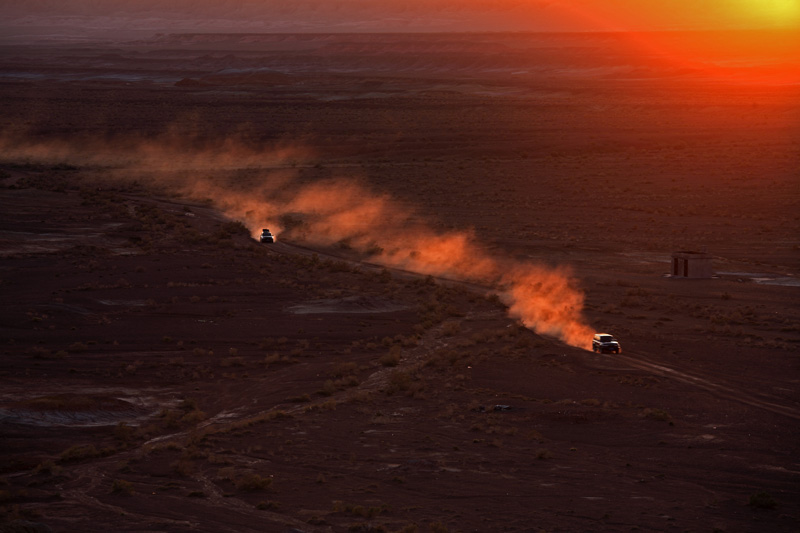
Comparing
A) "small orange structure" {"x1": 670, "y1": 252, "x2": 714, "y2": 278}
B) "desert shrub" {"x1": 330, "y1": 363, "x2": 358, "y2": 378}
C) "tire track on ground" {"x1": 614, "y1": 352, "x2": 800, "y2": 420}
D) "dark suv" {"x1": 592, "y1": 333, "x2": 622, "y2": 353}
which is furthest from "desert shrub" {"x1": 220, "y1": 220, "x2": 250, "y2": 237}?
"tire track on ground" {"x1": 614, "y1": 352, "x2": 800, "y2": 420}

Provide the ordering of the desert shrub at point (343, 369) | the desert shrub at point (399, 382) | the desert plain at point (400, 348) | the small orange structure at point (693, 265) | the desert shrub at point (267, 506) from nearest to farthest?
the desert shrub at point (267, 506) < the desert plain at point (400, 348) < the desert shrub at point (399, 382) < the desert shrub at point (343, 369) < the small orange structure at point (693, 265)

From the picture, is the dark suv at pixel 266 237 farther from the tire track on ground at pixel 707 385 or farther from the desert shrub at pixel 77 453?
the desert shrub at pixel 77 453

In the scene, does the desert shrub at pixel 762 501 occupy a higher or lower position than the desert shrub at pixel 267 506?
higher

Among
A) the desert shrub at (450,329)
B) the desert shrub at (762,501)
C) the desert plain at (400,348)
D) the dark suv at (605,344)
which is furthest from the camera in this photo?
the desert shrub at (450,329)

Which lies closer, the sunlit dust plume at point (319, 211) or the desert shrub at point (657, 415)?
the desert shrub at point (657, 415)

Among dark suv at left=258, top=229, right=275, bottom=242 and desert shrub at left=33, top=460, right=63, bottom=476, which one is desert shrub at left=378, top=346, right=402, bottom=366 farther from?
dark suv at left=258, top=229, right=275, bottom=242

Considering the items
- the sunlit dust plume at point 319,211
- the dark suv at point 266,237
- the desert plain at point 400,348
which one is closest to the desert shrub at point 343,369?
the desert plain at point 400,348

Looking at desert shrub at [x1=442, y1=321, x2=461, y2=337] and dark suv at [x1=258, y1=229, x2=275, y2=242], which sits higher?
dark suv at [x1=258, y1=229, x2=275, y2=242]

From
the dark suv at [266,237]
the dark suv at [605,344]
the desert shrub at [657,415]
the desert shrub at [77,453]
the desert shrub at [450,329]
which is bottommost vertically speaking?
the desert shrub at [77,453]

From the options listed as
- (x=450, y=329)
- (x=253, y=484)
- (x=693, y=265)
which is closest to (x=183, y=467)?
(x=253, y=484)
